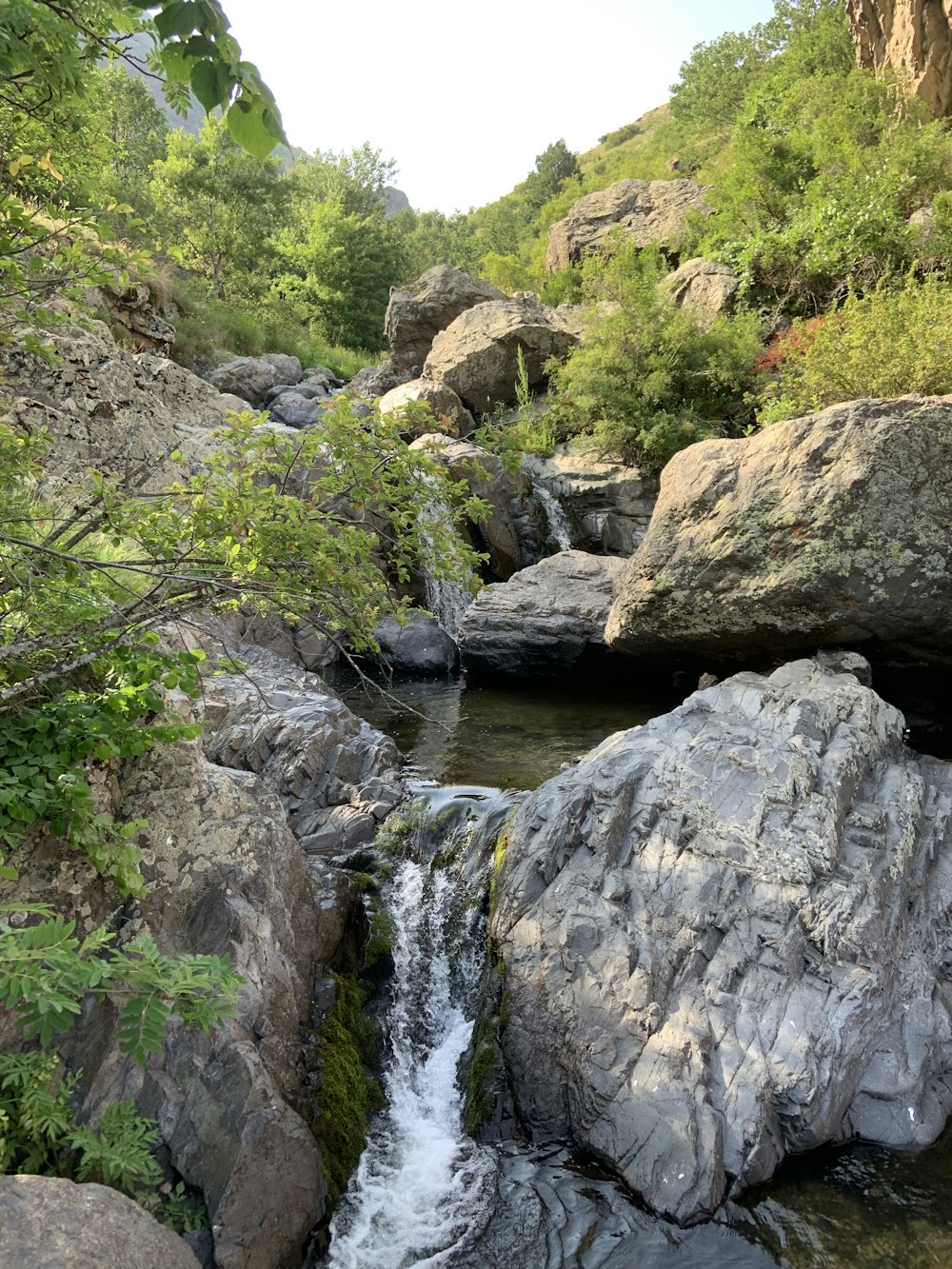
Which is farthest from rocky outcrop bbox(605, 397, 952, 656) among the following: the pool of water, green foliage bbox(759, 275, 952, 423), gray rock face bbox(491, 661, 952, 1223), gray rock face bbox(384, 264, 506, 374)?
gray rock face bbox(384, 264, 506, 374)

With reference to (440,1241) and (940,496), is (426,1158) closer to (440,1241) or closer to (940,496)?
(440,1241)

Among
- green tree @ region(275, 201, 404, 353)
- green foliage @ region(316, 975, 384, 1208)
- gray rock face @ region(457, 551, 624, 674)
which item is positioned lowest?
green foliage @ region(316, 975, 384, 1208)

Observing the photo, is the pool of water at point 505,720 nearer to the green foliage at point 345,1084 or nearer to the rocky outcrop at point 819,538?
the rocky outcrop at point 819,538

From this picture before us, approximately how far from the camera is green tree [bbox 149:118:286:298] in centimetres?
2988

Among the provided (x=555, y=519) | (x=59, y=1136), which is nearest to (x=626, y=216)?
(x=555, y=519)

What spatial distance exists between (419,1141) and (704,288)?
18.2 m

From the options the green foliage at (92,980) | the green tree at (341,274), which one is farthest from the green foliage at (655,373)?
the green tree at (341,274)

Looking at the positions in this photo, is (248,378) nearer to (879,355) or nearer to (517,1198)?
(879,355)

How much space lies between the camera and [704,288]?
18.4m

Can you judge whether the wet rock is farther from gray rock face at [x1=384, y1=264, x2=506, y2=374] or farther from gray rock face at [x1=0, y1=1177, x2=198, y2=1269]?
gray rock face at [x1=0, y1=1177, x2=198, y2=1269]

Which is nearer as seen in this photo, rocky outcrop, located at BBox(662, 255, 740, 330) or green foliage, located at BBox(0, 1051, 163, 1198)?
green foliage, located at BBox(0, 1051, 163, 1198)

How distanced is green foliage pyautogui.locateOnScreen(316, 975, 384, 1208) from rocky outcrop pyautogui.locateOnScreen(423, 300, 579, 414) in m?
16.1

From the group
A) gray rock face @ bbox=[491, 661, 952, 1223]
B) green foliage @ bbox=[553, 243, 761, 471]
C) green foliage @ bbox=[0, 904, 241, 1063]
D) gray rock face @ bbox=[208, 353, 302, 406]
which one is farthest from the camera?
gray rock face @ bbox=[208, 353, 302, 406]

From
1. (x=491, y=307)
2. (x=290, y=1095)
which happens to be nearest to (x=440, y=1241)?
(x=290, y=1095)
